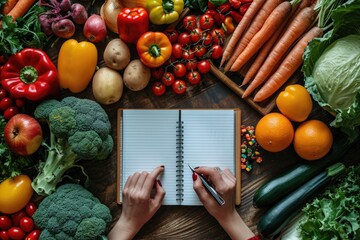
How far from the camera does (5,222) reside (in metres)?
1.70

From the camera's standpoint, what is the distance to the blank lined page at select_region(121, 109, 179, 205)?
174cm

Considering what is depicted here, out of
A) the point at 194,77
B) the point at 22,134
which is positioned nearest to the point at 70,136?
the point at 22,134

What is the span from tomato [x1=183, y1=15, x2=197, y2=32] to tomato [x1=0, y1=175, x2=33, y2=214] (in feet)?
2.52

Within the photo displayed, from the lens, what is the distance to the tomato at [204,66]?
1703 millimetres

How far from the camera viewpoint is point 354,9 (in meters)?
1.50

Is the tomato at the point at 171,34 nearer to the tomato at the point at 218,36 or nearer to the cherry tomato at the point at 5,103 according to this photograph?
the tomato at the point at 218,36

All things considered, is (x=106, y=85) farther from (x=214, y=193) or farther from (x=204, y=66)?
(x=214, y=193)

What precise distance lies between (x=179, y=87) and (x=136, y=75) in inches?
6.2

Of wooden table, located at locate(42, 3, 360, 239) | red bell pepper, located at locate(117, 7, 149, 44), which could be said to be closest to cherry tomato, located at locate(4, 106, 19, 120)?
wooden table, located at locate(42, 3, 360, 239)

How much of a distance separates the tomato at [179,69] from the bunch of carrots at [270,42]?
5.4 inches

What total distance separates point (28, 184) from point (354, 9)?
4.00ft

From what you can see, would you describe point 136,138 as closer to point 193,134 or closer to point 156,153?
point 156,153

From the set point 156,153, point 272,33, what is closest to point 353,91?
point 272,33

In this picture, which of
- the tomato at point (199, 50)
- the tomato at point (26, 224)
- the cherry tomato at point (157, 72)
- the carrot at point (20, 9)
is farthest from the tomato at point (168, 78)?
the tomato at point (26, 224)
